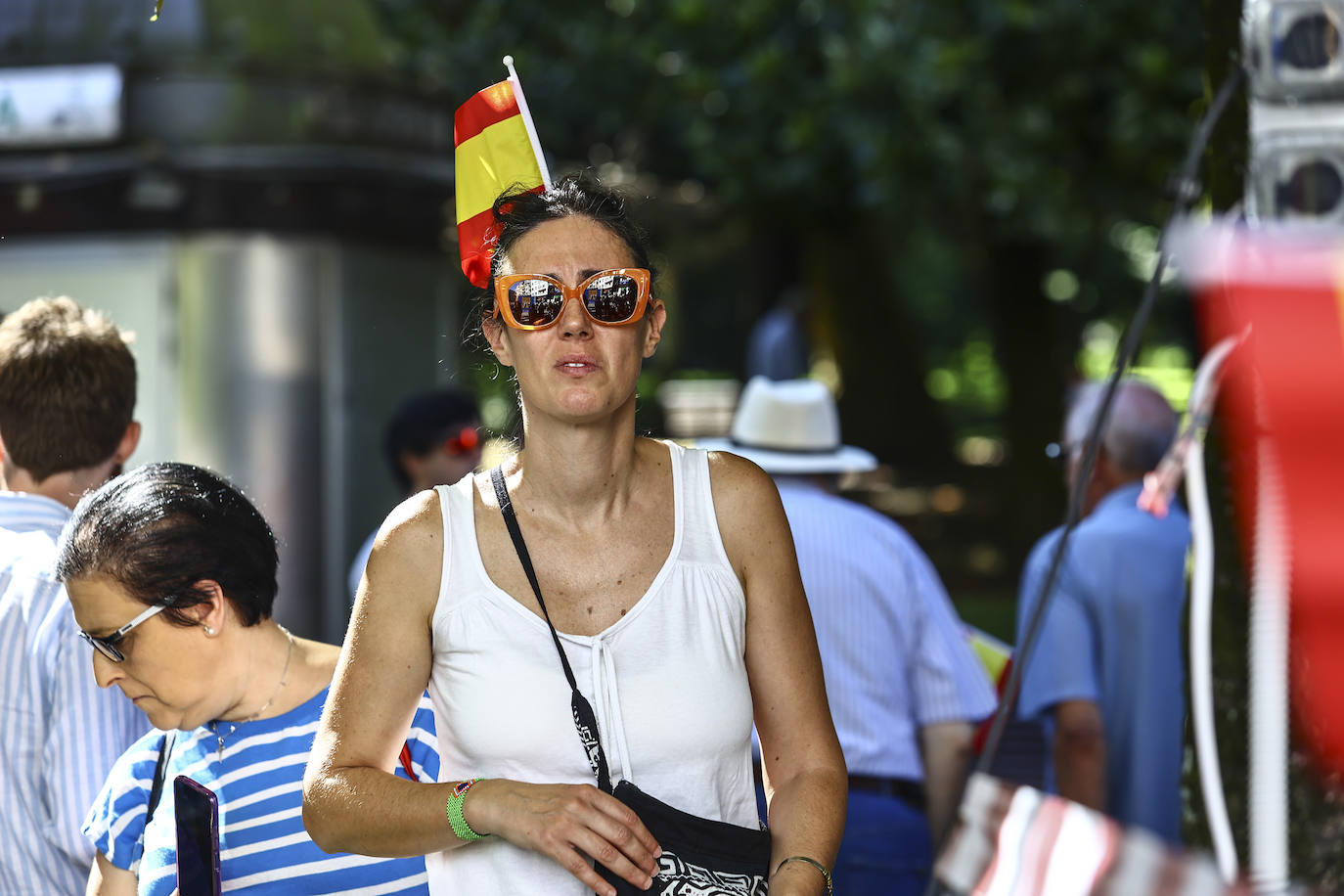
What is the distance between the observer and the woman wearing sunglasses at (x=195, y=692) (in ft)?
7.80

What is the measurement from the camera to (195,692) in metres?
2.43

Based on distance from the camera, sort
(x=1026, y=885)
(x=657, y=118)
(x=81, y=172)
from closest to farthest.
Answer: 1. (x=1026, y=885)
2. (x=81, y=172)
3. (x=657, y=118)

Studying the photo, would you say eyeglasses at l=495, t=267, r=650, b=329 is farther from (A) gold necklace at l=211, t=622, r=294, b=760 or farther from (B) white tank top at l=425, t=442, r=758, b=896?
(A) gold necklace at l=211, t=622, r=294, b=760

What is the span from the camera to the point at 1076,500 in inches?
97.0

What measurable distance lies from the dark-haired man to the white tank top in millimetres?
2808

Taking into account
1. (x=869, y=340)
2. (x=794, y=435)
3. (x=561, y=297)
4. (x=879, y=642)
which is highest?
(x=561, y=297)

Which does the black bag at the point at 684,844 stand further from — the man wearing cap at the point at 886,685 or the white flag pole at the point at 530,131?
the man wearing cap at the point at 886,685

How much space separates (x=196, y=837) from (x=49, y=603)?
717mm

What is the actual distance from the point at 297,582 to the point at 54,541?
4.50 m

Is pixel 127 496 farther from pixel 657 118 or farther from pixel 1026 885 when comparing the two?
pixel 657 118

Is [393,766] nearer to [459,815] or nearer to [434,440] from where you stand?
[459,815]

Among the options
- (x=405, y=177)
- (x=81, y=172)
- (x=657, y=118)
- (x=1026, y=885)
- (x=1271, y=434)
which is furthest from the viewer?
(x=657, y=118)

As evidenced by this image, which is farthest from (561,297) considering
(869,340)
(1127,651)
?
(869,340)

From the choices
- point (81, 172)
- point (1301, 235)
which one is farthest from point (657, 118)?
point (1301, 235)
